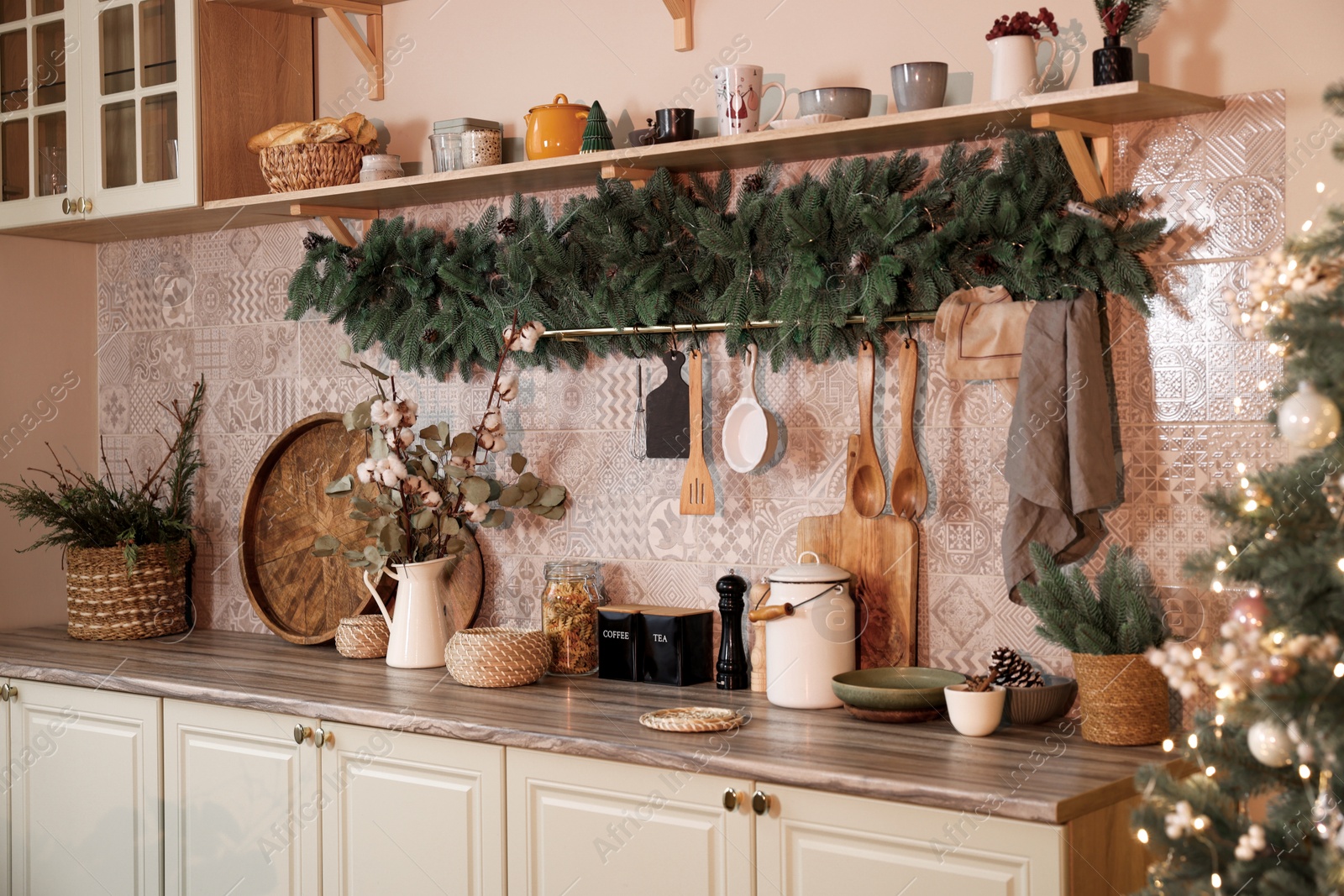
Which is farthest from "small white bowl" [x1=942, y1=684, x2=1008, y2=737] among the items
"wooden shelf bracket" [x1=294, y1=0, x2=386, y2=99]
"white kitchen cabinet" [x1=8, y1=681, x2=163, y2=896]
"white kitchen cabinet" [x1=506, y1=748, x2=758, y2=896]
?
"wooden shelf bracket" [x1=294, y1=0, x2=386, y2=99]

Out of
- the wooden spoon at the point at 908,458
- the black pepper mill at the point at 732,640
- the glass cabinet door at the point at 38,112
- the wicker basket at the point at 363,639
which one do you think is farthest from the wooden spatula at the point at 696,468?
the glass cabinet door at the point at 38,112

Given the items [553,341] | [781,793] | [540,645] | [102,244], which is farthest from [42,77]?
[781,793]

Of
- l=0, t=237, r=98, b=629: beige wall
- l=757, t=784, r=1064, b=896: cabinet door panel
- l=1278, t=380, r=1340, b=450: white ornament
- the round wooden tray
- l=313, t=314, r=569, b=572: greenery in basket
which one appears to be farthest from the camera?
l=0, t=237, r=98, b=629: beige wall

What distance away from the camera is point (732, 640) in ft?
8.27

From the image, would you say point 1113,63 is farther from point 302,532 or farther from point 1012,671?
point 302,532

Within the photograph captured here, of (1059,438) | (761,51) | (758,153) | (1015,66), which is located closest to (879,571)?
(1059,438)

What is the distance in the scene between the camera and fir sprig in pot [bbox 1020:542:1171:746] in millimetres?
2006

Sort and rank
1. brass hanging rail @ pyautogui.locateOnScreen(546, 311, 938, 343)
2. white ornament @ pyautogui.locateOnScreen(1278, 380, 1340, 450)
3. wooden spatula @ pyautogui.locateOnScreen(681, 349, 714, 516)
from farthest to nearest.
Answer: wooden spatula @ pyautogui.locateOnScreen(681, 349, 714, 516), brass hanging rail @ pyautogui.locateOnScreen(546, 311, 938, 343), white ornament @ pyautogui.locateOnScreen(1278, 380, 1340, 450)

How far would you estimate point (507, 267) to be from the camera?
278 cm

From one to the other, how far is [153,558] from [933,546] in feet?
6.27

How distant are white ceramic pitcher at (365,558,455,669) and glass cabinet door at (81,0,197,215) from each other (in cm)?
101

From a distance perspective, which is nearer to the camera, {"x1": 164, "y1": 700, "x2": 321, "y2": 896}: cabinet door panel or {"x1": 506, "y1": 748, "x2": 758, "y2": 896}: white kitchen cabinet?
{"x1": 506, "y1": 748, "x2": 758, "y2": 896}: white kitchen cabinet

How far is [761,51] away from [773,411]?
69 centimetres

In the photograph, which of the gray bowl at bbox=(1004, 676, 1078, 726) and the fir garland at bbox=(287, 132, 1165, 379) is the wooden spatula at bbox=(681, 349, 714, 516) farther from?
the gray bowl at bbox=(1004, 676, 1078, 726)
